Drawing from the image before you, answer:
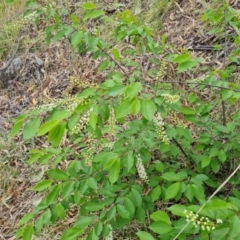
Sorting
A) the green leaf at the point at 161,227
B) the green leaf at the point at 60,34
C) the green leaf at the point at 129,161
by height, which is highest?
the green leaf at the point at 60,34

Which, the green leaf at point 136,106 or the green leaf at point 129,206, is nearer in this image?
the green leaf at point 136,106

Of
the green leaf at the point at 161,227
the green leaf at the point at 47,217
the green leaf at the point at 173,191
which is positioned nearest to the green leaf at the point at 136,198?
the green leaf at the point at 173,191

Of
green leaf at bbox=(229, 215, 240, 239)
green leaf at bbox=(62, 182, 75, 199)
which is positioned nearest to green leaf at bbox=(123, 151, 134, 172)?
green leaf at bbox=(62, 182, 75, 199)

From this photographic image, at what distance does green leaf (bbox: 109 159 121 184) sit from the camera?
1.50 metres

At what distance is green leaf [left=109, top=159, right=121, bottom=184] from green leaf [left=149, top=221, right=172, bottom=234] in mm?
284

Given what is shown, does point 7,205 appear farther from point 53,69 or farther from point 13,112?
point 53,69

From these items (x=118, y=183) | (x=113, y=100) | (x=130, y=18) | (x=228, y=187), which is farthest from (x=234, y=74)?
(x=113, y=100)

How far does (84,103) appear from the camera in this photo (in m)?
1.35

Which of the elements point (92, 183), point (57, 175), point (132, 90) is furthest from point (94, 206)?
point (132, 90)

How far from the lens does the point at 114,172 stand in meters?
1.50

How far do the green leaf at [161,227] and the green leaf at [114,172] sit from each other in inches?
11.2

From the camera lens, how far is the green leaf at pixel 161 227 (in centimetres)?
125

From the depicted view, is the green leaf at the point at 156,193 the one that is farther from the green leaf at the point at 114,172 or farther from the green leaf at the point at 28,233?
the green leaf at the point at 28,233

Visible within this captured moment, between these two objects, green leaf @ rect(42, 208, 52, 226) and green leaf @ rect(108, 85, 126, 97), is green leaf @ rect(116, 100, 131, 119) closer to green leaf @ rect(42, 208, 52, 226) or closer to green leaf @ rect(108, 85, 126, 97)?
green leaf @ rect(108, 85, 126, 97)
